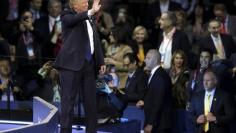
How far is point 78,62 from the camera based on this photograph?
10.4 meters

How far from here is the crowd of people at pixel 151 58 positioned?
14.0 metres

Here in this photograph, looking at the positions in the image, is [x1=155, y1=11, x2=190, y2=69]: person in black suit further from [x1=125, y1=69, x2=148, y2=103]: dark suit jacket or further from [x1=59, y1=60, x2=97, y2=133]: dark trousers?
[x1=59, y1=60, x2=97, y2=133]: dark trousers

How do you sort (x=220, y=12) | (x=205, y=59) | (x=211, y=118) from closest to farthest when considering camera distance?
1. (x=211, y=118)
2. (x=205, y=59)
3. (x=220, y=12)

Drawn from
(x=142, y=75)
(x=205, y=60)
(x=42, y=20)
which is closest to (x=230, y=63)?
(x=205, y=60)

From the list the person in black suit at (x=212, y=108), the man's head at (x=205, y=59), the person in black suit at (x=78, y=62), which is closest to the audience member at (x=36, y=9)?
the man's head at (x=205, y=59)

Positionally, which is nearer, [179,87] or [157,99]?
[157,99]

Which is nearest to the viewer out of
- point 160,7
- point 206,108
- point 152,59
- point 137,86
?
point 206,108

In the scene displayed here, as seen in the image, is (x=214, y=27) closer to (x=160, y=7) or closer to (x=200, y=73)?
(x=200, y=73)

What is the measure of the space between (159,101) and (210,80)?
897mm

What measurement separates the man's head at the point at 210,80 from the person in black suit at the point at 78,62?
3.51m

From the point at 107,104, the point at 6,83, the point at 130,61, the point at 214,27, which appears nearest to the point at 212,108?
the point at 107,104

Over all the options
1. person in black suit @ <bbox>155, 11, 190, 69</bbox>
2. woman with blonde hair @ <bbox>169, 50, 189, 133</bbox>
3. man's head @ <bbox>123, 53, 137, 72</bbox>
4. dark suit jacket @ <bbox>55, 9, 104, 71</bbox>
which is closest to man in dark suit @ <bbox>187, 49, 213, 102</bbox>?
woman with blonde hair @ <bbox>169, 50, 189, 133</bbox>

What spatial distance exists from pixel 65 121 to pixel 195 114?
12.6ft

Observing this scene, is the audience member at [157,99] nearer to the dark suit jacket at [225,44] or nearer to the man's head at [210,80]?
the man's head at [210,80]
